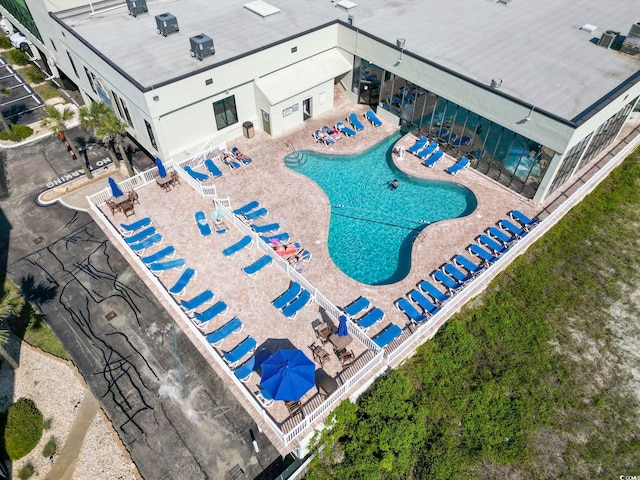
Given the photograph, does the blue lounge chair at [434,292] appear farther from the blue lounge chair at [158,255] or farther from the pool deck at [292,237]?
the blue lounge chair at [158,255]

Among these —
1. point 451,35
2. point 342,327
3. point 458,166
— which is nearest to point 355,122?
point 458,166

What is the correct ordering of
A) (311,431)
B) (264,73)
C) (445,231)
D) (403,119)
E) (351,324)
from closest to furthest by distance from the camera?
(311,431)
(351,324)
(445,231)
(264,73)
(403,119)

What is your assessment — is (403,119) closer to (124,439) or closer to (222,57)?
(222,57)

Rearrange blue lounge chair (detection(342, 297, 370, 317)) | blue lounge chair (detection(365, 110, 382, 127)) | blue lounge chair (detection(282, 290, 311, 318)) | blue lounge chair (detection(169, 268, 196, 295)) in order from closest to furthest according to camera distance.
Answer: blue lounge chair (detection(282, 290, 311, 318))
blue lounge chair (detection(342, 297, 370, 317))
blue lounge chair (detection(169, 268, 196, 295))
blue lounge chair (detection(365, 110, 382, 127))

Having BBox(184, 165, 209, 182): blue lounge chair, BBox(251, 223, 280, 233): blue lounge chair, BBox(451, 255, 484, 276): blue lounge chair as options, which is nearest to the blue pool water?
BBox(451, 255, 484, 276): blue lounge chair

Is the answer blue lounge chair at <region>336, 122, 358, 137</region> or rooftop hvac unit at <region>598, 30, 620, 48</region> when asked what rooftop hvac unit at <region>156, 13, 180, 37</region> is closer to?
blue lounge chair at <region>336, 122, 358, 137</region>

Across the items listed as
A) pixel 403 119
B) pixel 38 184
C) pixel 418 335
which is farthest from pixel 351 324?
pixel 38 184

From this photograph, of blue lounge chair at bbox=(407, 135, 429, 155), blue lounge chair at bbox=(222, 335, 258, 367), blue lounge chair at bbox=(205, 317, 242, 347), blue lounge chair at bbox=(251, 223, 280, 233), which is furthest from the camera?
blue lounge chair at bbox=(407, 135, 429, 155)
